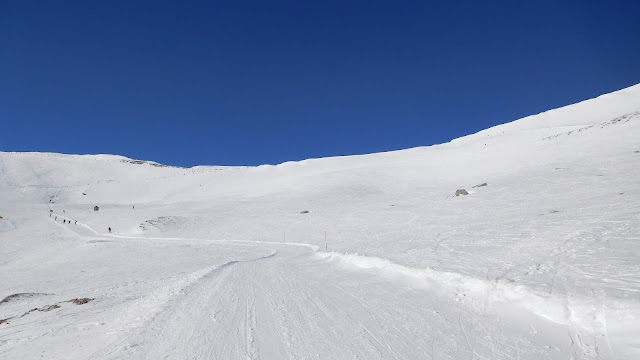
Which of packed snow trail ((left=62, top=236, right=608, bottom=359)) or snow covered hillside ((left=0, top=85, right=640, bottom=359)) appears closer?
packed snow trail ((left=62, top=236, right=608, bottom=359))

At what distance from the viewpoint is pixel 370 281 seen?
408 inches

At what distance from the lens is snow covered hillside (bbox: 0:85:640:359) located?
5422mm

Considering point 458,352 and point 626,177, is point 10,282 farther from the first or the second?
point 626,177

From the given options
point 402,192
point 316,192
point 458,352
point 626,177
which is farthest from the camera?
point 316,192

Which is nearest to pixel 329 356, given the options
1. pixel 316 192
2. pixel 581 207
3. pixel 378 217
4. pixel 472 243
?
pixel 472 243

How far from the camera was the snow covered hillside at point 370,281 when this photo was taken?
542cm

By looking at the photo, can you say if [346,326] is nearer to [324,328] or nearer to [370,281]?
[324,328]

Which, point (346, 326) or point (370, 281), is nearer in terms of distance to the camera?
point (346, 326)

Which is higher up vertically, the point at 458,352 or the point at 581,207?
the point at 581,207

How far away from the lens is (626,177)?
83.0 ft

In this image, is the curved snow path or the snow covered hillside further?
the snow covered hillside

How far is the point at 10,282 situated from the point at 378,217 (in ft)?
89.0

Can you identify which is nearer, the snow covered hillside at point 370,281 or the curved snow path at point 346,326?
the curved snow path at point 346,326

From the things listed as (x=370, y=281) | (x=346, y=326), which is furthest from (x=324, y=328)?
(x=370, y=281)
